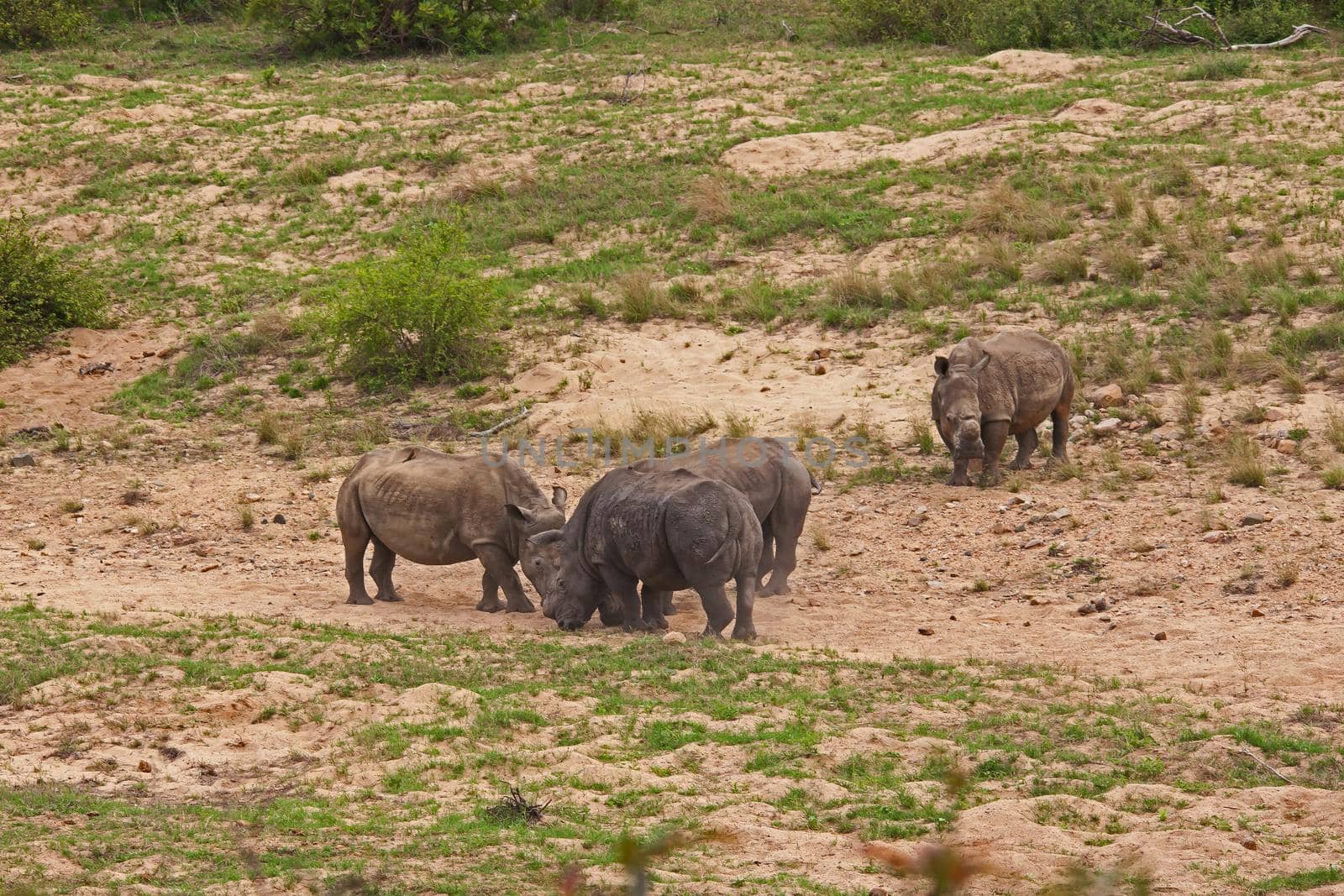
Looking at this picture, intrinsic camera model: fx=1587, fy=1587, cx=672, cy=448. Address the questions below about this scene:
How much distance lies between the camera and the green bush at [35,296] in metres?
21.4

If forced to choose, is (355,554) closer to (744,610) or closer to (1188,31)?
(744,610)

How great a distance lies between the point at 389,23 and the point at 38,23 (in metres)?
7.21

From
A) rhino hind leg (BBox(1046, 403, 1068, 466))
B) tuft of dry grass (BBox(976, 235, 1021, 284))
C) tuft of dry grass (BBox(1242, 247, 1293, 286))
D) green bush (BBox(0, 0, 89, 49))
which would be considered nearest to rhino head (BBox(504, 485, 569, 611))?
rhino hind leg (BBox(1046, 403, 1068, 466))

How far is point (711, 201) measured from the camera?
22953 millimetres

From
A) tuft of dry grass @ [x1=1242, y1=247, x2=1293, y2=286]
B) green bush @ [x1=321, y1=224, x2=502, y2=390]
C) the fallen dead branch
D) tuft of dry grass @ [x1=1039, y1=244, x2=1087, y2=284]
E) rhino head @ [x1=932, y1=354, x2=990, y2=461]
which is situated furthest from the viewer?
the fallen dead branch

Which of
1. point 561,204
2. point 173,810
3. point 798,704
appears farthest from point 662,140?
point 173,810

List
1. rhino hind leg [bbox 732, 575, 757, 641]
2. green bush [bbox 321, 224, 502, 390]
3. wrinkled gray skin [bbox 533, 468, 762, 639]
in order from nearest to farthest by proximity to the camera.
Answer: wrinkled gray skin [bbox 533, 468, 762, 639], rhino hind leg [bbox 732, 575, 757, 641], green bush [bbox 321, 224, 502, 390]

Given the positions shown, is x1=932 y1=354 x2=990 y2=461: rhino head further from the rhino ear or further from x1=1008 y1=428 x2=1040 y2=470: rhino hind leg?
the rhino ear

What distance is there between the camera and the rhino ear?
1245cm

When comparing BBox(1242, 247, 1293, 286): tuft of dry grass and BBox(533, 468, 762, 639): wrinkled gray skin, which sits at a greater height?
BBox(1242, 247, 1293, 286): tuft of dry grass

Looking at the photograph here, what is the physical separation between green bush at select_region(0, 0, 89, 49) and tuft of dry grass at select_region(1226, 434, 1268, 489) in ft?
87.7

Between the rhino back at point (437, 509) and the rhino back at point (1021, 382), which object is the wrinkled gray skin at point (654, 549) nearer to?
the rhino back at point (437, 509)

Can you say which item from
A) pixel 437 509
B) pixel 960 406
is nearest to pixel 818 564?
pixel 960 406

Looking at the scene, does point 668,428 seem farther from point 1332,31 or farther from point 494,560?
point 1332,31
